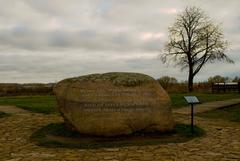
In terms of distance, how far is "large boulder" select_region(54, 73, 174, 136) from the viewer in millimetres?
10281

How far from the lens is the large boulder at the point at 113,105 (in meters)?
10.3

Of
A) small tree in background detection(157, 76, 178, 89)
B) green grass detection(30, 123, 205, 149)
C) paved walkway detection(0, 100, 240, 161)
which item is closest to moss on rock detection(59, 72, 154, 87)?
green grass detection(30, 123, 205, 149)

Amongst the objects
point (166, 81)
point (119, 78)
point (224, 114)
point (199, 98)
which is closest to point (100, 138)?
point (119, 78)

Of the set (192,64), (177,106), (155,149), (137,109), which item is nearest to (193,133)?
(137,109)

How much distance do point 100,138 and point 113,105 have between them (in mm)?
947

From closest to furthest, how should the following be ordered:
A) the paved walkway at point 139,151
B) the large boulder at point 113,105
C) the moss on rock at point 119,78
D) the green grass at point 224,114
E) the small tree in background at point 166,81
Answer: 1. the paved walkway at point 139,151
2. the large boulder at point 113,105
3. the moss on rock at point 119,78
4. the green grass at point 224,114
5. the small tree in background at point 166,81

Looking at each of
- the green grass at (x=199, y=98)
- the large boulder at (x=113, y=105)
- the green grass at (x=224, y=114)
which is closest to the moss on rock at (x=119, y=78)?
the large boulder at (x=113, y=105)

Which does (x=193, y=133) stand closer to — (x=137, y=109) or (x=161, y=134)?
(x=161, y=134)

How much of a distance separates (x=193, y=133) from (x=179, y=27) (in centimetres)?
3088

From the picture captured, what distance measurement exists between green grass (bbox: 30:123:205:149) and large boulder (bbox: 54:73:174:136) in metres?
0.19

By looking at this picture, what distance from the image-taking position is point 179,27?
4053 centimetres

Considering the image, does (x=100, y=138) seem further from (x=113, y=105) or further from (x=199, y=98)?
(x=199, y=98)

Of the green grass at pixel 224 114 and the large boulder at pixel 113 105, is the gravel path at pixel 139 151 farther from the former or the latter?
the green grass at pixel 224 114

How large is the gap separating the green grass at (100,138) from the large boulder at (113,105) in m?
0.19
